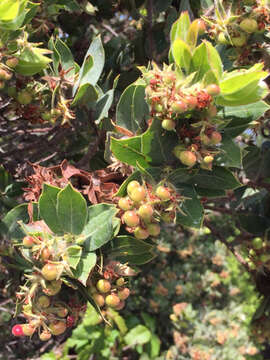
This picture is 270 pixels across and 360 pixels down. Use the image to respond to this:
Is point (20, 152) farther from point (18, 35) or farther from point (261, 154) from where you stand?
point (261, 154)

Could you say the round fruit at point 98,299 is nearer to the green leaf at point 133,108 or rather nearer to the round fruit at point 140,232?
the round fruit at point 140,232

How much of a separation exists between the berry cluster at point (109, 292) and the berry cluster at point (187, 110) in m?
0.57

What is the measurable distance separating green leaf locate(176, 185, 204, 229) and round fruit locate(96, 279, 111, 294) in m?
0.38

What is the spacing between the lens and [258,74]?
1249 millimetres

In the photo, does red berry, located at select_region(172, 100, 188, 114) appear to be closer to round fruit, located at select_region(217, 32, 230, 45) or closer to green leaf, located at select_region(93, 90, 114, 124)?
round fruit, located at select_region(217, 32, 230, 45)

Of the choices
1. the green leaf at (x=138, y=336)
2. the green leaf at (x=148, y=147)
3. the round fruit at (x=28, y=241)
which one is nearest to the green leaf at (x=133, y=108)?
the green leaf at (x=148, y=147)

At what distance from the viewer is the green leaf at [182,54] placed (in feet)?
4.36

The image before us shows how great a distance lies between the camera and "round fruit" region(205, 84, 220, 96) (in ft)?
4.09

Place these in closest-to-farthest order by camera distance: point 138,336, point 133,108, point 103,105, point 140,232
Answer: point 140,232 < point 133,108 < point 103,105 < point 138,336

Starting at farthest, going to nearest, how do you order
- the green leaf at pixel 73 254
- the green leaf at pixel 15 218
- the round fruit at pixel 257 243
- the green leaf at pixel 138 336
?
the green leaf at pixel 138 336
the round fruit at pixel 257 243
the green leaf at pixel 15 218
the green leaf at pixel 73 254

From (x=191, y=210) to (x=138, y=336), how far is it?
3.44 metres

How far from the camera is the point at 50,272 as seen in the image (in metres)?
1.28

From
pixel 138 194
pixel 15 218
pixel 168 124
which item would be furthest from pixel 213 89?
pixel 15 218

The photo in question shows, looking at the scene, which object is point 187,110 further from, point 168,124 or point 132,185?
point 132,185
